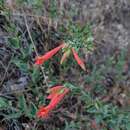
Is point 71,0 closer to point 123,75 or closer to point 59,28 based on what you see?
point 59,28

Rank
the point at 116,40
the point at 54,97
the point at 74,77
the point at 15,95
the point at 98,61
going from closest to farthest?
1. the point at 54,97
2. the point at 15,95
3. the point at 74,77
4. the point at 98,61
5. the point at 116,40

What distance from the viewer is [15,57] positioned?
2.64 meters

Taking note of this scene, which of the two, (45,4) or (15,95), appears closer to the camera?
(15,95)

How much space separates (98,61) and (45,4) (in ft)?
2.28

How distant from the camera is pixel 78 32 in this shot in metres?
2.33

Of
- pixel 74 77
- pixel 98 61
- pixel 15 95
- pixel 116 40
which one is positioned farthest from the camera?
pixel 116 40

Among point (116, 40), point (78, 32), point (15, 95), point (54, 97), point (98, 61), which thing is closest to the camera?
point (54, 97)

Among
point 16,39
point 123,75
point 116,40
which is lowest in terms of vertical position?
point 123,75

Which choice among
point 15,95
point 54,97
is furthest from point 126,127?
point 15,95

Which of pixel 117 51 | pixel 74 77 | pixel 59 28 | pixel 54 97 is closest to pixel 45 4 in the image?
pixel 59 28

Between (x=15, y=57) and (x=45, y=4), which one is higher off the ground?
(x=45, y=4)

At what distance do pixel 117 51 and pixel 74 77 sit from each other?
0.73 m

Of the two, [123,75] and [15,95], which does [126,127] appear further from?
[123,75]

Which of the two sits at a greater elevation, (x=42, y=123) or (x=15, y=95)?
(x=15, y=95)
